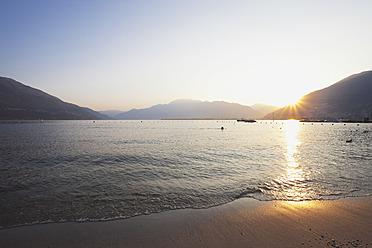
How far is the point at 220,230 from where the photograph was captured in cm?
671

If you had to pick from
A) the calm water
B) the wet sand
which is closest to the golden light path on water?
the calm water

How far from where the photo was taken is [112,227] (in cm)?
703

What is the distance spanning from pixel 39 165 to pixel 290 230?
859 inches

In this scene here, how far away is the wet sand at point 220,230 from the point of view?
594 cm

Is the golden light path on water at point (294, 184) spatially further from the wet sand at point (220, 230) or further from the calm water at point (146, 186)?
the wet sand at point (220, 230)

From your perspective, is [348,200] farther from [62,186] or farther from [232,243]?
[62,186]

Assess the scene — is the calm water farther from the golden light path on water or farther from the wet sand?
the wet sand

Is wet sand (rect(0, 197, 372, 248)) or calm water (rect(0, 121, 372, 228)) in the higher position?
wet sand (rect(0, 197, 372, 248))

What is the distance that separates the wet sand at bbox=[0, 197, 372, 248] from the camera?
5.94 m

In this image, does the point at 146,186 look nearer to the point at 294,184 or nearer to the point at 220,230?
the point at 220,230

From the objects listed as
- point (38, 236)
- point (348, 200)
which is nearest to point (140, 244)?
point (38, 236)

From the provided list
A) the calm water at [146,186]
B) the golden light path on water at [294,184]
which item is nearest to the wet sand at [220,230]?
the calm water at [146,186]

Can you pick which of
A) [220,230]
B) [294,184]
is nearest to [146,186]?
[220,230]

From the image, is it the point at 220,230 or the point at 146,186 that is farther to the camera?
the point at 146,186
